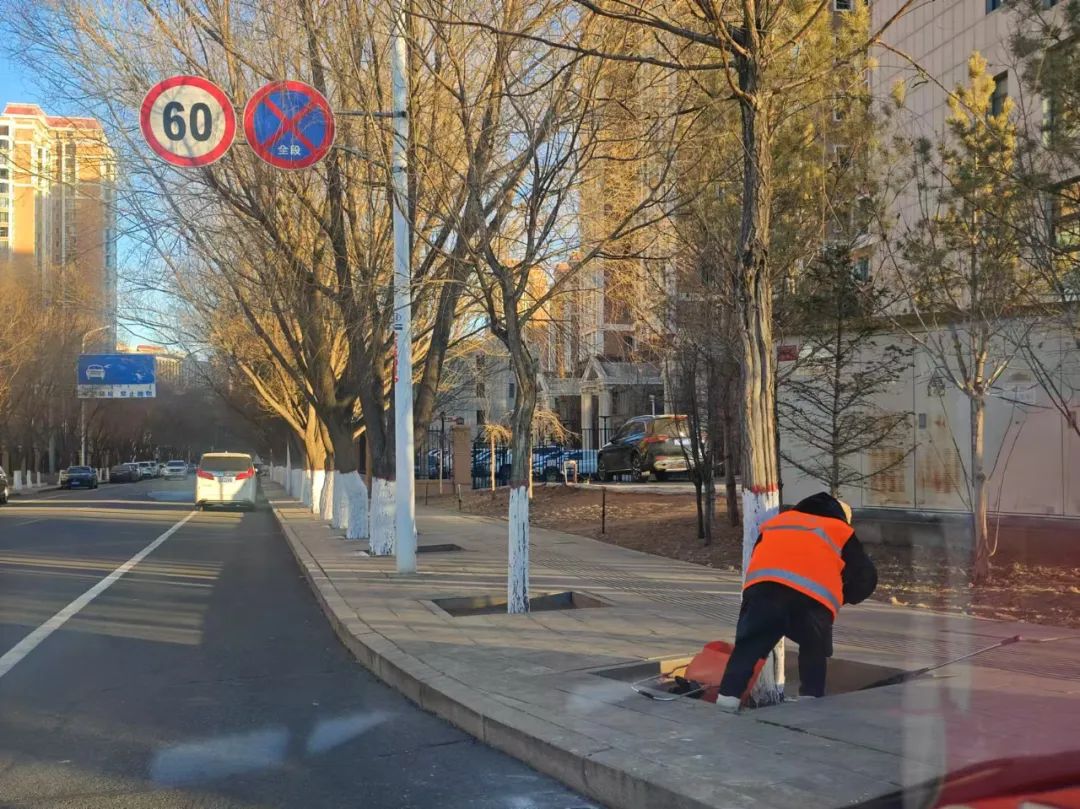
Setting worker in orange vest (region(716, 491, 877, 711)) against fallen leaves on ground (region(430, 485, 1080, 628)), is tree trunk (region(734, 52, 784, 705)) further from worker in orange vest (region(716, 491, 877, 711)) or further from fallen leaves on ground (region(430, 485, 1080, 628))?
fallen leaves on ground (region(430, 485, 1080, 628))

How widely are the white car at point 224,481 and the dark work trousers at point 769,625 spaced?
2803 cm

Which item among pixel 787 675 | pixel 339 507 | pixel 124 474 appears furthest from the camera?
pixel 124 474

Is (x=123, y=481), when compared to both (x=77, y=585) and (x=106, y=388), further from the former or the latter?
(x=77, y=585)

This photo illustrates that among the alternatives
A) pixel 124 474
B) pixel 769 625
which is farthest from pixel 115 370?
pixel 769 625

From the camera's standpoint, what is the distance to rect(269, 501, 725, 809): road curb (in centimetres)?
443

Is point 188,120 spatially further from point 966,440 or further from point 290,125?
point 966,440

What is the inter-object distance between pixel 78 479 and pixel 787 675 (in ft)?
186

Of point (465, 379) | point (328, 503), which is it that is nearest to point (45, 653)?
point (328, 503)

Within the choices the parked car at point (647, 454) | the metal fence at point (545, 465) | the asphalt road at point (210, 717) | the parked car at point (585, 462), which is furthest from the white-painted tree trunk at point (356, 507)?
the parked car at point (585, 462)

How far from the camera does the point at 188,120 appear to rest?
35.7 ft

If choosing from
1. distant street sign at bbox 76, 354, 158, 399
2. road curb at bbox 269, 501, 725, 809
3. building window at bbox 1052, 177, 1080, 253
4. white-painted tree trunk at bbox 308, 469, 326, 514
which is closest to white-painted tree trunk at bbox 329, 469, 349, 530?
white-painted tree trunk at bbox 308, 469, 326, 514

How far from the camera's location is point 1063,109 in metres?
8.13

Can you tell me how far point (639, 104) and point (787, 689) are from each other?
5958 millimetres

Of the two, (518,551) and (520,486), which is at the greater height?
(520,486)
